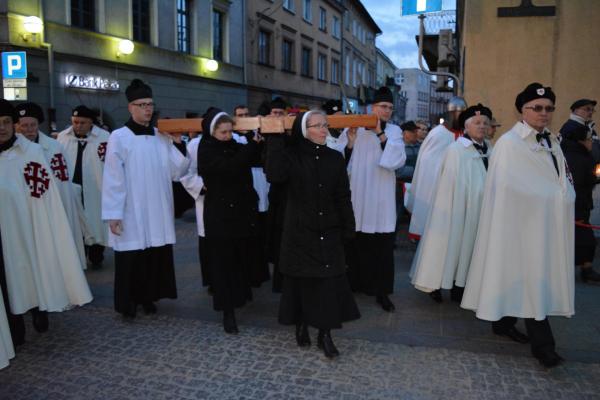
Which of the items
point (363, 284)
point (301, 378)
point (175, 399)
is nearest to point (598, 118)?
point (363, 284)

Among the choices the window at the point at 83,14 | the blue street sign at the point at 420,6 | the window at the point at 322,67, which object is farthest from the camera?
the window at the point at 322,67

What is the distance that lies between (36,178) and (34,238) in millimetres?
501

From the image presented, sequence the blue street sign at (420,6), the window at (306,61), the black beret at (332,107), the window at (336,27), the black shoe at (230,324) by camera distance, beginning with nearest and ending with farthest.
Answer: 1. the black shoe at (230,324)
2. the black beret at (332,107)
3. the blue street sign at (420,6)
4. the window at (306,61)
5. the window at (336,27)

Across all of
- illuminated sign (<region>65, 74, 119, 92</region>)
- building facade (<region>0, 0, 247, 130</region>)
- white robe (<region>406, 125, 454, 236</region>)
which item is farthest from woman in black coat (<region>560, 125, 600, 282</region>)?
illuminated sign (<region>65, 74, 119, 92</region>)

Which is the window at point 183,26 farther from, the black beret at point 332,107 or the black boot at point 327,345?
the black boot at point 327,345

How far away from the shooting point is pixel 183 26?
66.9 feet

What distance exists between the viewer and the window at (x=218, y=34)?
22.5m

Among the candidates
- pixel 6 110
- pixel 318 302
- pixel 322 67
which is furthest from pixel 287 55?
pixel 318 302

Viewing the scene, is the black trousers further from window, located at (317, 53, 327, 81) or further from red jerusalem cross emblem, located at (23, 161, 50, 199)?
window, located at (317, 53, 327, 81)

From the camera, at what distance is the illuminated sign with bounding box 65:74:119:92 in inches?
589

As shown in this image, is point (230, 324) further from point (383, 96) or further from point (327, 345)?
point (383, 96)

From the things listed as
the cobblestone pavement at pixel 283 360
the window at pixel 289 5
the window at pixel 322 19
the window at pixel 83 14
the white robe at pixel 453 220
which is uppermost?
the window at pixel 322 19

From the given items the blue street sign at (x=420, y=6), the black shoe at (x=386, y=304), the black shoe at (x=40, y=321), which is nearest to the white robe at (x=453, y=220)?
the black shoe at (x=386, y=304)

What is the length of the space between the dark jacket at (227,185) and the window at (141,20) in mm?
14945
